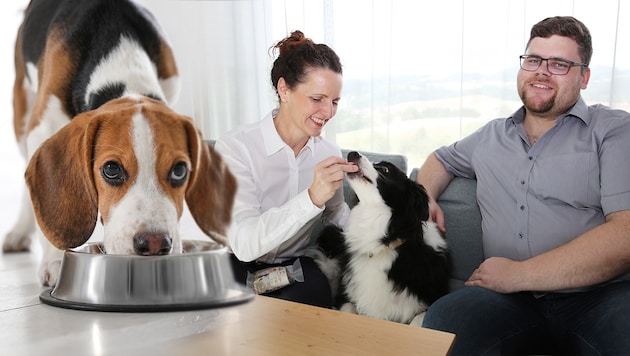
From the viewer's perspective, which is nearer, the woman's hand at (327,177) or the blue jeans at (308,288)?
the woman's hand at (327,177)

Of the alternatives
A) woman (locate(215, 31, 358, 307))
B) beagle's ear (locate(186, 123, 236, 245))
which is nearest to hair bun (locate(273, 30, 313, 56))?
woman (locate(215, 31, 358, 307))

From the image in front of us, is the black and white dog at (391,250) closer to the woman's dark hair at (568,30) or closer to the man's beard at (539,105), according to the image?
the man's beard at (539,105)

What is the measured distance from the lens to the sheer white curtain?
6.23ft

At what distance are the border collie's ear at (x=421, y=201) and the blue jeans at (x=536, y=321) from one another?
0.26 m

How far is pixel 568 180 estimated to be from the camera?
1.79 meters

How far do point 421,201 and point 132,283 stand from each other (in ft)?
3.43

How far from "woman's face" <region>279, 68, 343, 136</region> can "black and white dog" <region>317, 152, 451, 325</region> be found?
16 centimetres

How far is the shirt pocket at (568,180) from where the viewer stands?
177 centimetres

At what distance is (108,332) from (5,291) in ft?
1.08

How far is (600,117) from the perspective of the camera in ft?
5.94

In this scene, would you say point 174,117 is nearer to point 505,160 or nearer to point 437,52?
point 505,160

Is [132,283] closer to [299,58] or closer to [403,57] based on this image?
[299,58]

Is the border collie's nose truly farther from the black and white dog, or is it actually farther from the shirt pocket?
the shirt pocket

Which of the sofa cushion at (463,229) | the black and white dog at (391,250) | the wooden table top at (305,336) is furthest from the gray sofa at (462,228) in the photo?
the wooden table top at (305,336)
